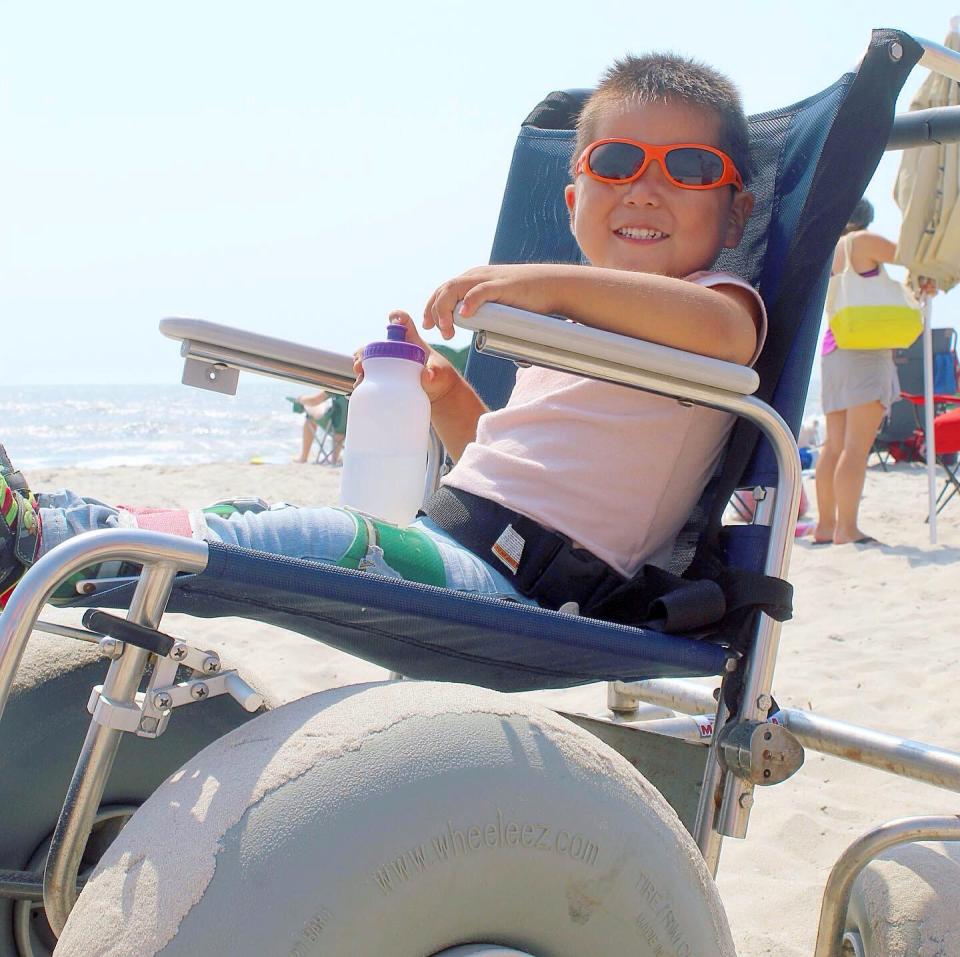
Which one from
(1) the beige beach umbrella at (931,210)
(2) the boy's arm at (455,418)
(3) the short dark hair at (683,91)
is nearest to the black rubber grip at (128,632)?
(2) the boy's arm at (455,418)

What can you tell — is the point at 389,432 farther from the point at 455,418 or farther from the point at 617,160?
the point at 617,160

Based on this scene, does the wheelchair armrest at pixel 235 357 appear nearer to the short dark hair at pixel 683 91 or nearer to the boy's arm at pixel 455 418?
the boy's arm at pixel 455 418

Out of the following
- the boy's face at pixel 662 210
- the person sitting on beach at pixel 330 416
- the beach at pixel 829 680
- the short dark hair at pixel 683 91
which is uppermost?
the short dark hair at pixel 683 91

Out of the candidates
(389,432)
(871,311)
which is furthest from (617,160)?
(871,311)

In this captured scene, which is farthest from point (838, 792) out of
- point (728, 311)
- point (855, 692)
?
point (728, 311)

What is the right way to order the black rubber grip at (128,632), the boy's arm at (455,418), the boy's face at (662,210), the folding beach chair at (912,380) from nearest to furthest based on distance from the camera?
the black rubber grip at (128,632), the boy's face at (662,210), the boy's arm at (455,418), the folding beach chair at (912,380)

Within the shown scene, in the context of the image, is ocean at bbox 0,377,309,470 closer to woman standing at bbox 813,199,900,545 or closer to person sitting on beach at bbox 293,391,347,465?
person sitting on beach at bbox 293,391,347,465

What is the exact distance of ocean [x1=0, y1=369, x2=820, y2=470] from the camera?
64.2 feet

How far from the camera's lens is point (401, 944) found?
1049mm

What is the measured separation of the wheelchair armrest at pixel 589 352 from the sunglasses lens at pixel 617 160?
0.54 meters

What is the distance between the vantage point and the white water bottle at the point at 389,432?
82.5 inches

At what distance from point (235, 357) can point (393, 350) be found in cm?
31

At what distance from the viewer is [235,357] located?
2.14 m

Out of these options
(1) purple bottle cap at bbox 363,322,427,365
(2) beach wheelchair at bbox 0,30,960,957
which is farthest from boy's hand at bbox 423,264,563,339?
(1) purple bottle cap at bbox 363,322,427,365
